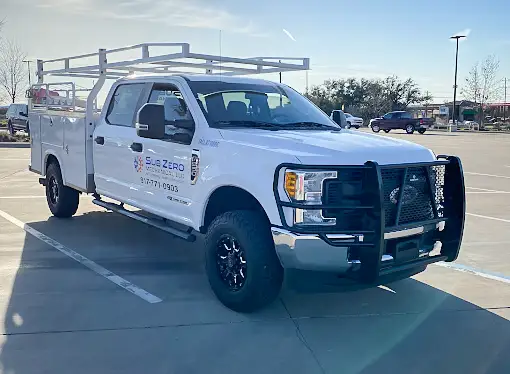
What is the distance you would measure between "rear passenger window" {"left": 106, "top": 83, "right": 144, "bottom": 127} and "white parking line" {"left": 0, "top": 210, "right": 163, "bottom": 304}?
5.25 feet

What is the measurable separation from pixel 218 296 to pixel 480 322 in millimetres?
2209

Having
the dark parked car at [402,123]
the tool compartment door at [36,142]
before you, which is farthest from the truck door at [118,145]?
the dark parked car at [402,123]

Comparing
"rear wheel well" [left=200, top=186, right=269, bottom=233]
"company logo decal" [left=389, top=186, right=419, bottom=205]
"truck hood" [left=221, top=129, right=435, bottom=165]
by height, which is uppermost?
"truck hood" [left=221, top=129, right=435, bottom=165]

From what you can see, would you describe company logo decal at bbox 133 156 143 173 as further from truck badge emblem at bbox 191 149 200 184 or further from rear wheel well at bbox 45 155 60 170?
rear wheel well at bbox 45 155 60 170

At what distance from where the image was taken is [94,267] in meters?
6.12

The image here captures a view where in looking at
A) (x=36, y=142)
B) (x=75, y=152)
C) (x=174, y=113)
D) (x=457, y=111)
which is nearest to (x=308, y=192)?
(x=174, y=113)

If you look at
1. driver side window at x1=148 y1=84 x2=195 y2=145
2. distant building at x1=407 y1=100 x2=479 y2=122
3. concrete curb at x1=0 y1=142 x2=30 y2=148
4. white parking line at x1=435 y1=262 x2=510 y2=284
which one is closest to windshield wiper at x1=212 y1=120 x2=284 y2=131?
driver side window at x1=148 y1=84 x2=195 y2=145

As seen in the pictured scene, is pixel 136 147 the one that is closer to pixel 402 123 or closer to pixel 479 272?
pixel 479 272

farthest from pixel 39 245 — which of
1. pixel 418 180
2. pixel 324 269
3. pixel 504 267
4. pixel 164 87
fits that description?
pixel 504 267

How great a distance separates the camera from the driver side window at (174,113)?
5.45 meters

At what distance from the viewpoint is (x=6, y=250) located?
669 cm

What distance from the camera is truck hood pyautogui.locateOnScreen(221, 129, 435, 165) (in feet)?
14.3

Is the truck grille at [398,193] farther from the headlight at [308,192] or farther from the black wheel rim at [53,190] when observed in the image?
the black wheel rim at [53,190]

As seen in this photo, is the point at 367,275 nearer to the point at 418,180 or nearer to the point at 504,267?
the point at 418,180
